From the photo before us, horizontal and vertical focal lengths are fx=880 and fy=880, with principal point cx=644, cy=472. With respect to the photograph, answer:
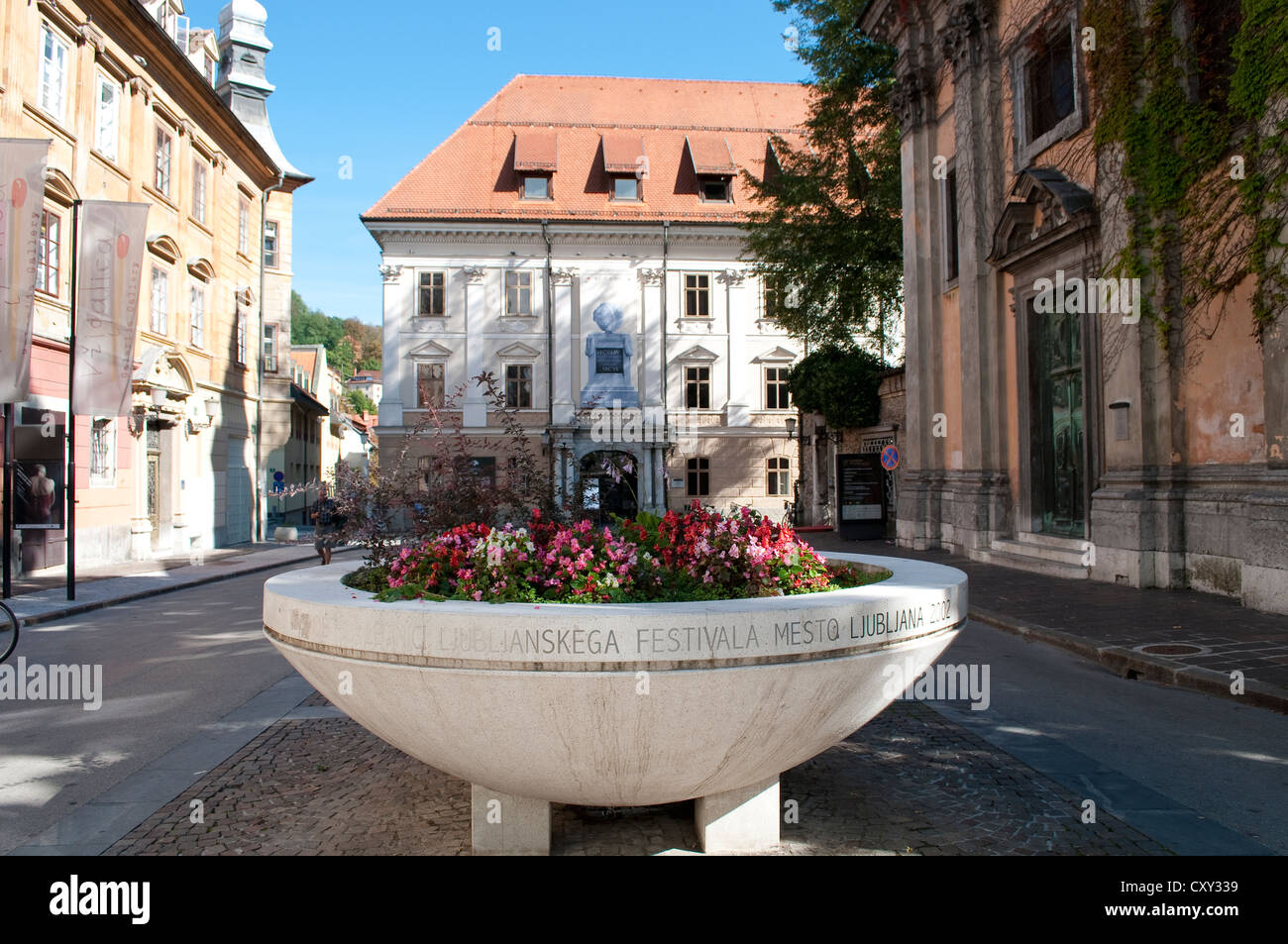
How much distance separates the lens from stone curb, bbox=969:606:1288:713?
20.5 feet

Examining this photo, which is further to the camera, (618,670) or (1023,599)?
(1023,599)

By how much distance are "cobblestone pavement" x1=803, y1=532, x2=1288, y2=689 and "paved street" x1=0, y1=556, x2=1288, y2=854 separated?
872 millimetres

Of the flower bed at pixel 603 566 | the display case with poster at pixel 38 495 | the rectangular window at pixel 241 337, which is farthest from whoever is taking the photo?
the rectangular window at pixel 241 337

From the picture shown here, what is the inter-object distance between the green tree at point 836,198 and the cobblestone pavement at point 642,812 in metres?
21.2

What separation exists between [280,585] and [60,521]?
16133 millimetres

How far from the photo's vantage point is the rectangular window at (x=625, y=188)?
120 feet

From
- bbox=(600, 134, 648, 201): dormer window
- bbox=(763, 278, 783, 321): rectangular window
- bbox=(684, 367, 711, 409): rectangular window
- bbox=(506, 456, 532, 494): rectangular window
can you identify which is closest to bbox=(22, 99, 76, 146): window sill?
bbox=(506, 456, 532, 494): rectangular window

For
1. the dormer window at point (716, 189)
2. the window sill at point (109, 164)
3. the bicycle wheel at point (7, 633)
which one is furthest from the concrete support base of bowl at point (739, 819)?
the dormer window at point (716, 189)

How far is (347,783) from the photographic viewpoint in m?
4.62

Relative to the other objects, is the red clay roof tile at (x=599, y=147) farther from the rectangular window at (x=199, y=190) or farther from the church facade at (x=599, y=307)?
the rectangular window at (x=199, y=190)

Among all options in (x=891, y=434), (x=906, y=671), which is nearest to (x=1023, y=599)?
(x=906, y=671)

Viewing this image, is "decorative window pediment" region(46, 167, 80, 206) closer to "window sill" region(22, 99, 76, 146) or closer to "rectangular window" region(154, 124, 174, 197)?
"window sill" region(22, 99, 76, 146)
